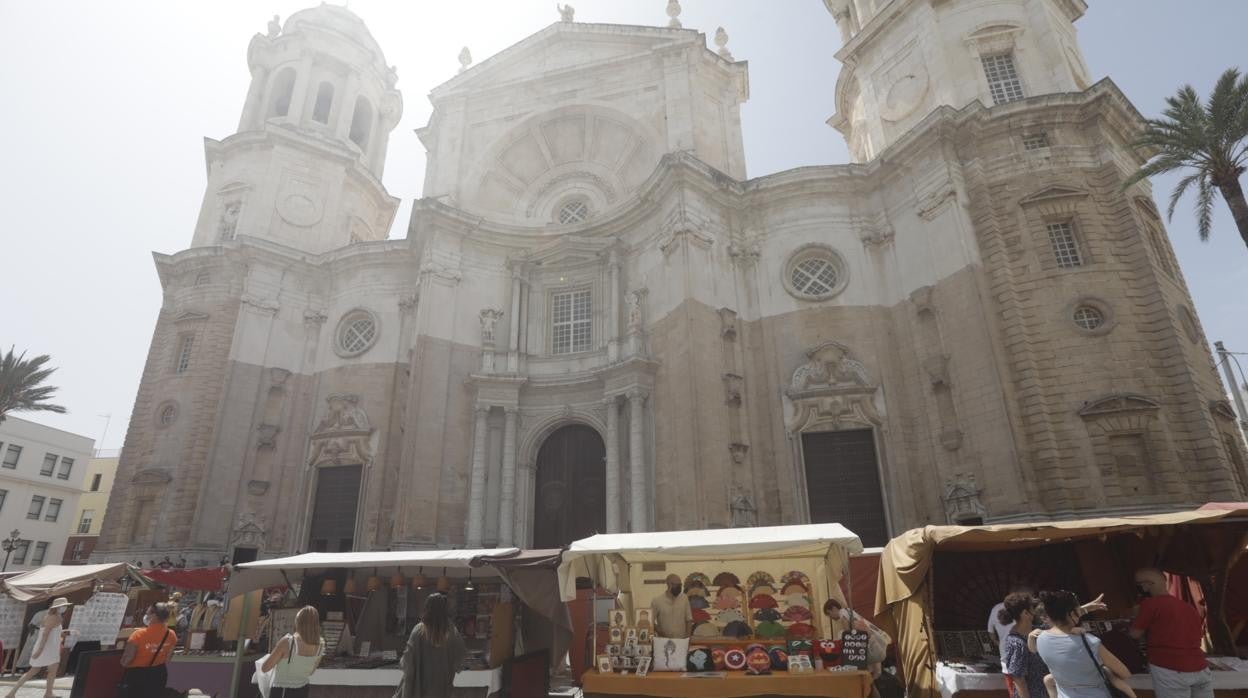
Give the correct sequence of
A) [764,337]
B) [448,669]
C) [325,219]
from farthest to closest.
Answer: [325,219] → [764,337] → [448,669]

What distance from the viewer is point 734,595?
12.6m

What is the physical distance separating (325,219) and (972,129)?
88.5 ft

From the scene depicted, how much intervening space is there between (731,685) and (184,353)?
27.1 metres

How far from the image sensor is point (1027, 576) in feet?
34.5

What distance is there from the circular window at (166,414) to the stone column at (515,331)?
13459 mm

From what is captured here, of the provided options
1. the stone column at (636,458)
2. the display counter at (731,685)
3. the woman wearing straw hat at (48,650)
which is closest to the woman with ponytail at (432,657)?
the display counter at (731,685)

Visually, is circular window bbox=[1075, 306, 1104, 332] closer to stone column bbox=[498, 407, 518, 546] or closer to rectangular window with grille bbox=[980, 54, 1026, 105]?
rectangular window with grille bbox=[980, 54, 1026, 105]

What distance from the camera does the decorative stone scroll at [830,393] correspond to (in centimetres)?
2047

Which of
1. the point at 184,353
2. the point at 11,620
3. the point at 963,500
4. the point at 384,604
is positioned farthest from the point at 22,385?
the point at 963,500

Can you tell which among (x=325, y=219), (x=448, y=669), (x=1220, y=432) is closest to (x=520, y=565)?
(x=448, y=669)

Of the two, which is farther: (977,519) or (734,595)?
(977,519)

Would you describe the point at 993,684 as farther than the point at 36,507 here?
No

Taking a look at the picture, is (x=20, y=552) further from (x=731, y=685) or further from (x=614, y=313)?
(x=731, y=685)

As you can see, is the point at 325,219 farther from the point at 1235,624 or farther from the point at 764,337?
the point at 1235,624
